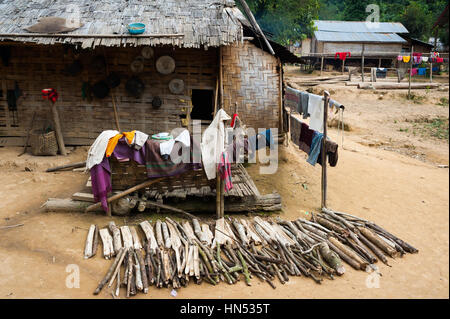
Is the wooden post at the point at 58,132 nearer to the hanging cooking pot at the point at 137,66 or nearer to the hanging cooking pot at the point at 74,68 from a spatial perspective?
the hanging cooking pot at the point at 74,68

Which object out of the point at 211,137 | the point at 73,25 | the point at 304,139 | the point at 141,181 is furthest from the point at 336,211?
the point at 73,25

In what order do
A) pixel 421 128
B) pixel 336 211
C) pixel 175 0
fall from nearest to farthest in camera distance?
1. pixel 336 211
2. pixel 175 0
3. pixel 421 128

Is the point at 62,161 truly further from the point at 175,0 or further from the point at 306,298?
the point at 306,298

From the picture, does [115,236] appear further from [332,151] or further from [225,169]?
[332,151]

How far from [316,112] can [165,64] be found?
150 inches

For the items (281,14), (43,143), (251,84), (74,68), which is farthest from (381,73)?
(43,143)

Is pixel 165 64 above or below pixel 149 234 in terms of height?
above

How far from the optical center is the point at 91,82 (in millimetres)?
9086

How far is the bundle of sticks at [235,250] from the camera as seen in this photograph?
4738 mm

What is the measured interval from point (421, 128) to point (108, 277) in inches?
533

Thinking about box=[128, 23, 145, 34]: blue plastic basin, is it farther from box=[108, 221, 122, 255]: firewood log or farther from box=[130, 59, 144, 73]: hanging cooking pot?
box=[108, 221, 122, 255]: firewood log

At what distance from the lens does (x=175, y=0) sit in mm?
8844

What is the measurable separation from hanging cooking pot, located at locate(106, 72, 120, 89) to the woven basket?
5.84 ft
